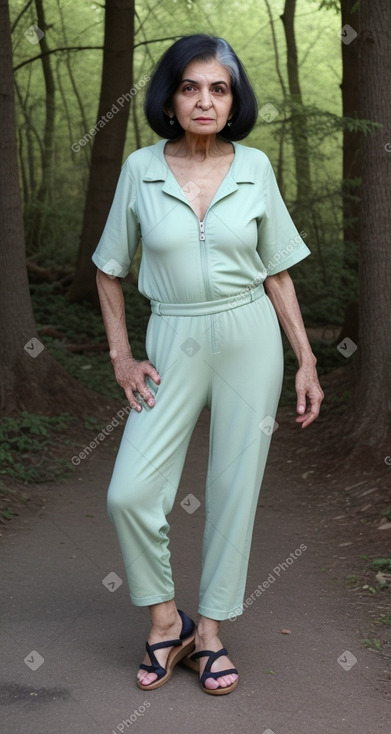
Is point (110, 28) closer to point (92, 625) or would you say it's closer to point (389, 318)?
point (389, 318)

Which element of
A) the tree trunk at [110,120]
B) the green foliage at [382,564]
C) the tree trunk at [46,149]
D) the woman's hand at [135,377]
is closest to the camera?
the woman's hand at [135,377]

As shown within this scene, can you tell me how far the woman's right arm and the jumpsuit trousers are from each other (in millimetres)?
46

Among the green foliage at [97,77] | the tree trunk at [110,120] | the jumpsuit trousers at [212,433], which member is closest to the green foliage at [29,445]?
the jumpsuit trousers at [212,433]

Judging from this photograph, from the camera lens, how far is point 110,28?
13.2 metres

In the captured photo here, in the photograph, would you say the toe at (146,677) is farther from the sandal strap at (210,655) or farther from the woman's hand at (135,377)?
the woman's hand at (135,377)

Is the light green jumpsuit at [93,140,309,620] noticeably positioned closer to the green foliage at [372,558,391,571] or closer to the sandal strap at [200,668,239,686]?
the sandal strap at [200,668,239,686]

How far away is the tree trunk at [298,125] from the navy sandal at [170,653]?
5.52 m

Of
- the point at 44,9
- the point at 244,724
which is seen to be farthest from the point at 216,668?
the point at 44,9

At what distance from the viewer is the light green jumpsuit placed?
140 inches

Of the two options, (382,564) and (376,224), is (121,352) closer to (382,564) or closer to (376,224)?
(382,564)

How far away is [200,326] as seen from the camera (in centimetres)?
363

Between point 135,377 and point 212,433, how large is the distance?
0.37m

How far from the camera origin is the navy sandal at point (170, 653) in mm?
3803

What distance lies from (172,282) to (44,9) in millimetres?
16174
